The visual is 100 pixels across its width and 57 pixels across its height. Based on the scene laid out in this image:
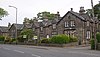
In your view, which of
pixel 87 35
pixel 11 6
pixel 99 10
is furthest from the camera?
pixel 99 10

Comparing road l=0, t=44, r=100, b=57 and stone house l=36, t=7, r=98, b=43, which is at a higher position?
stone house l=36, t=7, r=98, b=43

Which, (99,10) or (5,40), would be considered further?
(99,10)

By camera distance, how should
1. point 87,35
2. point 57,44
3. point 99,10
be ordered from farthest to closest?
point 99,10, point 87,35, point 57,44

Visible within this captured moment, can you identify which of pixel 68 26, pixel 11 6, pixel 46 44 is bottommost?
pixel 46 44

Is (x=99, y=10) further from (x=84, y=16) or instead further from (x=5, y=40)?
(x=5, y=40)

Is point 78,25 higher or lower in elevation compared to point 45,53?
higher

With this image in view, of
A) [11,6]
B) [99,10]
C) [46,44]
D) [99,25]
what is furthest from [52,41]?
[99,10]

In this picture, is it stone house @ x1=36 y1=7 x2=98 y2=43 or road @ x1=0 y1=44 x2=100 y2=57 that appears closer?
road @ x1=0 y1=44 x2=100 y2=57

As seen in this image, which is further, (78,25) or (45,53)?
(78,25)

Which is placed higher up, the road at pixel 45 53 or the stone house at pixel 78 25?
the stone house at pixel 78 25

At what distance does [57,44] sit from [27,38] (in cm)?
1796

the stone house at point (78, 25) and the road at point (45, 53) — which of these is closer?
the road at point (45, 53)

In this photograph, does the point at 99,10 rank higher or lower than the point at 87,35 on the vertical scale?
higher

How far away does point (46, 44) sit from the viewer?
5497cm
